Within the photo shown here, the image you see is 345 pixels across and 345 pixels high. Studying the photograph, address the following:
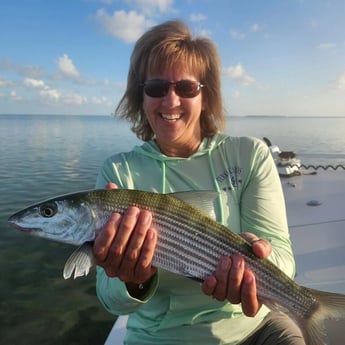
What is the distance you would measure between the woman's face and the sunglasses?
27 mm

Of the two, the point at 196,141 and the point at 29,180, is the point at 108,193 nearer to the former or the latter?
the point at 196,141

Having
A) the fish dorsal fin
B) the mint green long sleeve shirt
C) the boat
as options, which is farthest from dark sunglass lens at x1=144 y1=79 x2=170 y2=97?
the boat

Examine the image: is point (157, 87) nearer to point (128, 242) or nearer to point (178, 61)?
point (178, 61)

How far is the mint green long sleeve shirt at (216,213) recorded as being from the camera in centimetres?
288

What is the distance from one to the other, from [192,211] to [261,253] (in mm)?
552

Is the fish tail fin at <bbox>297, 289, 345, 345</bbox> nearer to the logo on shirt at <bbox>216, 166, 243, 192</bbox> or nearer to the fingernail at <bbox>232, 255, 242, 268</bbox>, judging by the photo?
the fingernail at <bbox>232, 255, 242, 268</bbox>

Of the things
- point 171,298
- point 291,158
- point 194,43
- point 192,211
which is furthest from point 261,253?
point 291,158

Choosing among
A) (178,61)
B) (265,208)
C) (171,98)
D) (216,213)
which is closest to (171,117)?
(171,98)

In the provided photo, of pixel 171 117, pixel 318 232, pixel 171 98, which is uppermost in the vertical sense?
pixel 171 98

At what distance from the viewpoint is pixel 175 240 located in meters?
2.67

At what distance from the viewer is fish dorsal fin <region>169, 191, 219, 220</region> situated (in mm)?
2801

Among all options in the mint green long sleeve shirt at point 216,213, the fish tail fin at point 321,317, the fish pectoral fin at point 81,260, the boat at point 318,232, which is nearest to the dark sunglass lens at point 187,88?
the mint green long sleeve shirt at point 216,213

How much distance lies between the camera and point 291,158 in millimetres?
10516

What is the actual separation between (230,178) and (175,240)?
0.93 meters
